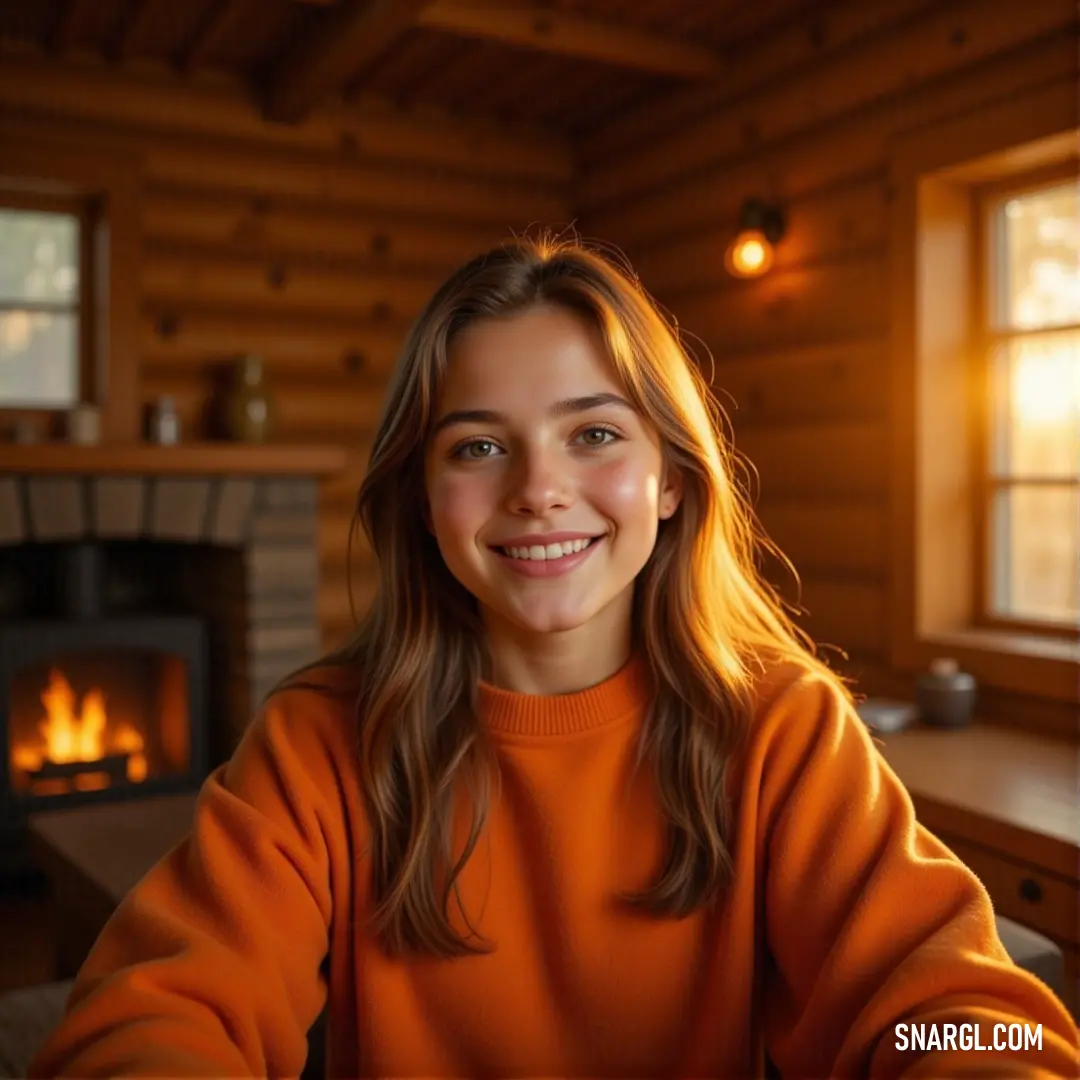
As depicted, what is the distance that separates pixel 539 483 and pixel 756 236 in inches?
104

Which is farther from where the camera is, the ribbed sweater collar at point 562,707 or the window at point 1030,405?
the window at point 1030,405

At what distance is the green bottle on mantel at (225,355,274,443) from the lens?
160 inches

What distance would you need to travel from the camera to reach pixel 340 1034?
135cm

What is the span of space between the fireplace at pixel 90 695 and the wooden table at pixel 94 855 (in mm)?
1417

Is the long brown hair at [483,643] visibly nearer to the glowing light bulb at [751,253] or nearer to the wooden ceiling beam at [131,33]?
the glowing light bulb at [751,253]

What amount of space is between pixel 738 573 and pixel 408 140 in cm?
336

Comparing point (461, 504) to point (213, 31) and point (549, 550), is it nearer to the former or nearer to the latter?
point (549, 550)

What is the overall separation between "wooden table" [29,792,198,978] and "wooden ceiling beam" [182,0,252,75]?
2.30 meters

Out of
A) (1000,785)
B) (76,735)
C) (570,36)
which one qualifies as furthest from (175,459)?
(1000,785)

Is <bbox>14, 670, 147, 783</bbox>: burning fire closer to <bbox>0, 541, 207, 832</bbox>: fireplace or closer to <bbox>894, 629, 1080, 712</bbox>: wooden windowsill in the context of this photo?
<bbox>0, 541, 207, 832</bbox>: fireplace

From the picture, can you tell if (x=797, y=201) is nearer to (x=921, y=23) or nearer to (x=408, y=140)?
(x=921, y=23)

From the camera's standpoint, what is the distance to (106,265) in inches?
156

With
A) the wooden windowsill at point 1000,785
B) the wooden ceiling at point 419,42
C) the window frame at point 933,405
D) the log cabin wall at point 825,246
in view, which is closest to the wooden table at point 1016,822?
the wooden windowsill at point 1000,785

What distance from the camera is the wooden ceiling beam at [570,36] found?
11.2ft
